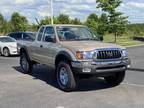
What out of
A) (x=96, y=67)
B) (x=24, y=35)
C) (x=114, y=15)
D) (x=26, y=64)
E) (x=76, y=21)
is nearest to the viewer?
(x=96, y=67)

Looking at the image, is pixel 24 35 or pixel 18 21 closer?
pixel 24 35

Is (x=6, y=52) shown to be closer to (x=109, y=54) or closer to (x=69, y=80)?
(x=69, y=80)

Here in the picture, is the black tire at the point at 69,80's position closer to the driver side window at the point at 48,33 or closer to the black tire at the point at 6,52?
the driver side window at the point at 48,33

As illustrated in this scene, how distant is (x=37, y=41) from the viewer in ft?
38.7

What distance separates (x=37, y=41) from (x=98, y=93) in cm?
356

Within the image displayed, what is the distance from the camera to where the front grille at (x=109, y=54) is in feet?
30.0

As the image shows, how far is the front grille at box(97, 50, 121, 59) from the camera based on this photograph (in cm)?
915

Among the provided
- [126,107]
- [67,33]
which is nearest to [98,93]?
[126,107]

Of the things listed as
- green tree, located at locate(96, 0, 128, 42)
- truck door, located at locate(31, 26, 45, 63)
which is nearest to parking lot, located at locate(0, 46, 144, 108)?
truck door, located at locate(31, 26, 45, 63)

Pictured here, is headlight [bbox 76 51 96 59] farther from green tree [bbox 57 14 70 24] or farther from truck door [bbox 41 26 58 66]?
green tree [bbox 57 14 70 24]

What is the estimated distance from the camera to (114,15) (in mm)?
42719

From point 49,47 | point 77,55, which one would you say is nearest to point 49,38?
point 49,47

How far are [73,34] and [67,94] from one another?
228cm

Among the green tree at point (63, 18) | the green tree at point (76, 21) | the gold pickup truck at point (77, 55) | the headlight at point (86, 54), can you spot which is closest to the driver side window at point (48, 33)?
the gold pickup truck at point (77, 55)
